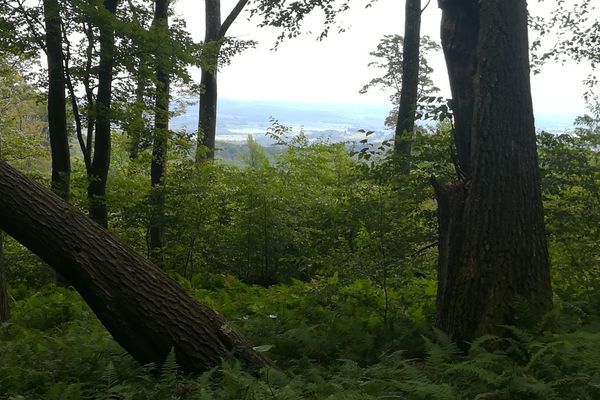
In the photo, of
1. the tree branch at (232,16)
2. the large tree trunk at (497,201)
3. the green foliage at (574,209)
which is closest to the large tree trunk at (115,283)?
the large tree trunk at (497,201)

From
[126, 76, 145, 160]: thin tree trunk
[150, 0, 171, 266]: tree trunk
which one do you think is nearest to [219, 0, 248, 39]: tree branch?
[150, 0, 171, 266]: tree trunk

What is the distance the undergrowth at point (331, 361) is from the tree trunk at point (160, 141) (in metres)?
2.88

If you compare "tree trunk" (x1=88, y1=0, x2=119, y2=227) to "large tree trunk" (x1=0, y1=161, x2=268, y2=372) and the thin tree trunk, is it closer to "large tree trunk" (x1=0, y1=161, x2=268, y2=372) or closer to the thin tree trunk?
the thin tree trunk

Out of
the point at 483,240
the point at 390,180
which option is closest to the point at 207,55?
the point at 390,180

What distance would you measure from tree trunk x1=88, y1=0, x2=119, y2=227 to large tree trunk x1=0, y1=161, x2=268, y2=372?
513 centimetres

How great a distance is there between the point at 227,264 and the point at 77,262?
20.9 feet

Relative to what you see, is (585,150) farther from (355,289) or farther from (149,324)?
(149,324)

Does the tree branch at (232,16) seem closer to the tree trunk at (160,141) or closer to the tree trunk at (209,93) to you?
the tree trunk at (209,93)

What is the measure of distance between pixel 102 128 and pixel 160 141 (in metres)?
1.29

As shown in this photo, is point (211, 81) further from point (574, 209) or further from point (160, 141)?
point (574, 209)

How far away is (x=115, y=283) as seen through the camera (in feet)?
13.6

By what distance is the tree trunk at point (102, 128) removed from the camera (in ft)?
29.1

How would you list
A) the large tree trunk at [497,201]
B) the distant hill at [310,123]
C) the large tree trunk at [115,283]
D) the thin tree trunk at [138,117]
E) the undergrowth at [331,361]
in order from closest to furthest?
1. the undergrowth at [331,361]
2. the large tree trunk at [115,283]
3. the large tree trunk at [497,201]
4. the thin tree trunk at [138,117]
5. the distant hill at [310,123]

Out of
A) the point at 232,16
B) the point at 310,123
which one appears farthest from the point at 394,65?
the point at 310,123
